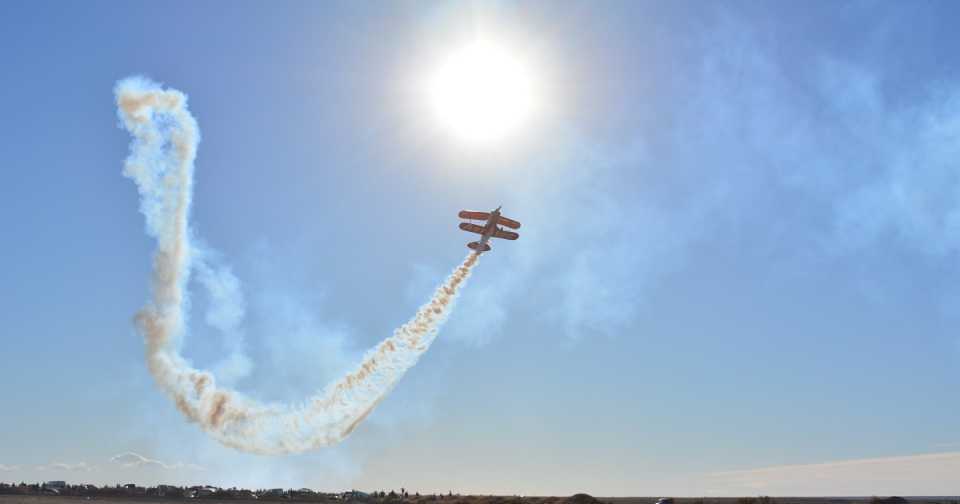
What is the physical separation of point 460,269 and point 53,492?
71524 millimetres

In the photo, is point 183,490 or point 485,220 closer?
point 485,220

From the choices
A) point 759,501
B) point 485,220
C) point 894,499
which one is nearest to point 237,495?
point 485,220

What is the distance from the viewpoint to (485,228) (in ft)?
308

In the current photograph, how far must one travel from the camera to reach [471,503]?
92188 mm

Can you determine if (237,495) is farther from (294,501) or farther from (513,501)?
(513,501)

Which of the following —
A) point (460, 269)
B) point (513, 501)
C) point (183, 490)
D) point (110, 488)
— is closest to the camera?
point (513, 501)

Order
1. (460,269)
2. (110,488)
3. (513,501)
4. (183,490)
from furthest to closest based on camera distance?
(110,488), (183,490), (460,269), (513,501)

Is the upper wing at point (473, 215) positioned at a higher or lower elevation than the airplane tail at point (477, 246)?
higher

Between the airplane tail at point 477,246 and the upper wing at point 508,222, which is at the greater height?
the upper wing at point 508,222

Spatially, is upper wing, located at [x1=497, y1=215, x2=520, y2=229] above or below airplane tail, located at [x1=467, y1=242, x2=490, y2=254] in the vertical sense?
above

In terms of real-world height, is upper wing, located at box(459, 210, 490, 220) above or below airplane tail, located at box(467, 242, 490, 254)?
above

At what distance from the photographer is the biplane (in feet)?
307

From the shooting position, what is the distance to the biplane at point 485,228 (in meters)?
93.5

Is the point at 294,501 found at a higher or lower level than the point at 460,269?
lower
